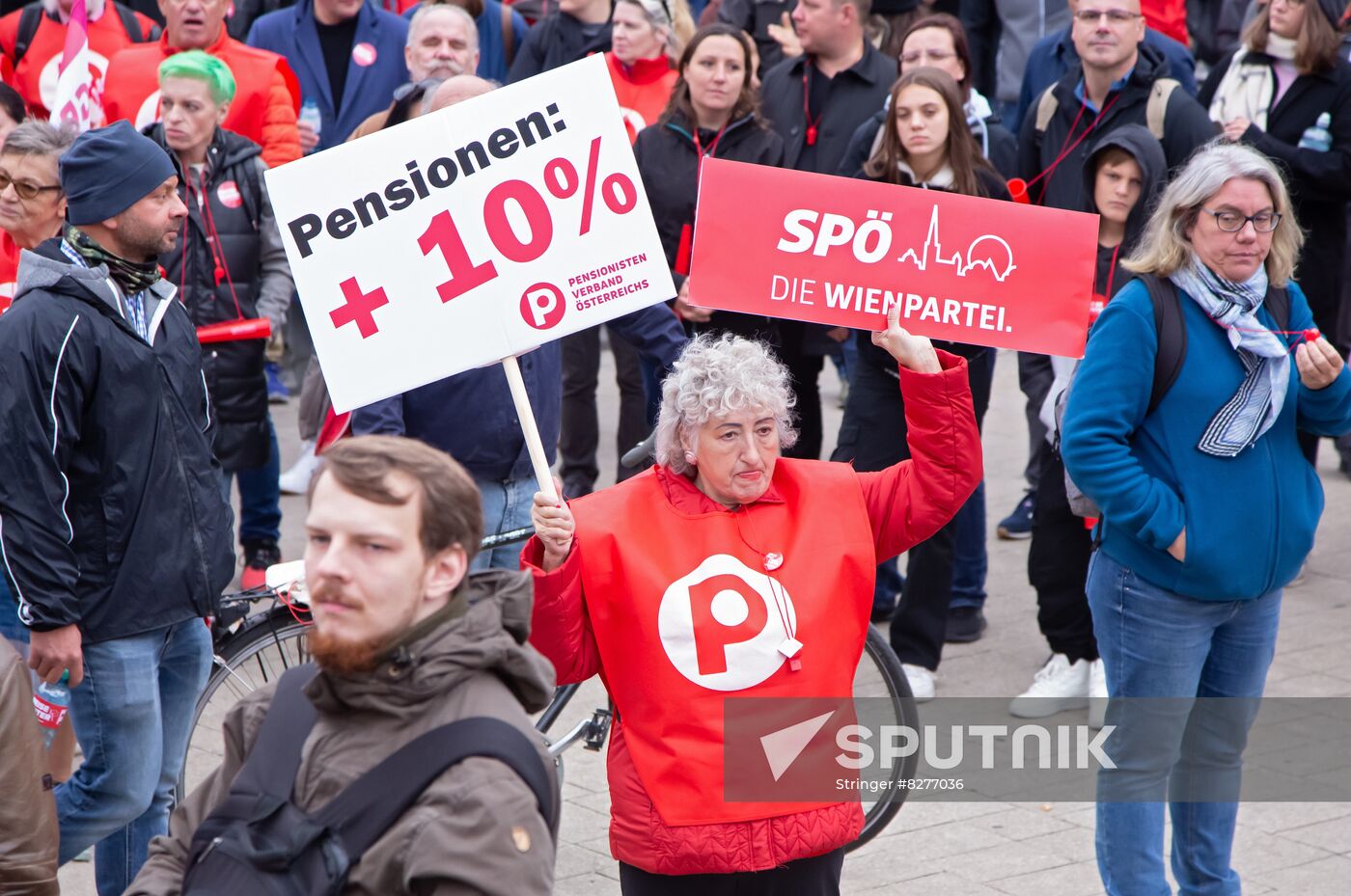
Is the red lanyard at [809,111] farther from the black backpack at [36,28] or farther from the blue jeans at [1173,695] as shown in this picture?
the blue jeans at [1173,695]

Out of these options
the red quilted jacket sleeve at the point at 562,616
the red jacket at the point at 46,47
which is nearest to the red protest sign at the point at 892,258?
the red quilted jacket sleeve at the point at 562,616

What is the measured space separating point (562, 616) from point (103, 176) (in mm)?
1652

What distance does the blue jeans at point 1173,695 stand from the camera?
444 centimetres

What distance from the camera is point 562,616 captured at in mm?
3740

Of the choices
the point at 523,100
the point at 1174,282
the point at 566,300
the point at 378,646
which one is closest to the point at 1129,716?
the point at 1174,282

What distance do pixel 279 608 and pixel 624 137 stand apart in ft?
6.36

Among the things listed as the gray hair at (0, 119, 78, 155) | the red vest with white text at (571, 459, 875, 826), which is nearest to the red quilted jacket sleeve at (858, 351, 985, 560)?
the red vest with white text at (571, 459, 875, 826)

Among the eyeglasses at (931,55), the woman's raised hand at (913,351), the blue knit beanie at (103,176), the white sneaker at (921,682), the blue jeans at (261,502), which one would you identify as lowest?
the white sneaker at (921,682)

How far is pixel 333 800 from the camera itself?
242cm

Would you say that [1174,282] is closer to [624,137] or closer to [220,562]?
[624,137]

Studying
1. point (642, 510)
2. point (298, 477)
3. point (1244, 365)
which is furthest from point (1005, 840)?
point (298, 477)

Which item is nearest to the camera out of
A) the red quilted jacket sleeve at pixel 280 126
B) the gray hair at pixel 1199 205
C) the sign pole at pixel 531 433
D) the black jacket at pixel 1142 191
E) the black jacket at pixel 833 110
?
the sign pole at pixel 531 433

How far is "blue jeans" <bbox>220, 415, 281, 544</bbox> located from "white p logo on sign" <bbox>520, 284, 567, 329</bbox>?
143 inches

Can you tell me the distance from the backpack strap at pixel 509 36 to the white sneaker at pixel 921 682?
16.8 feet
